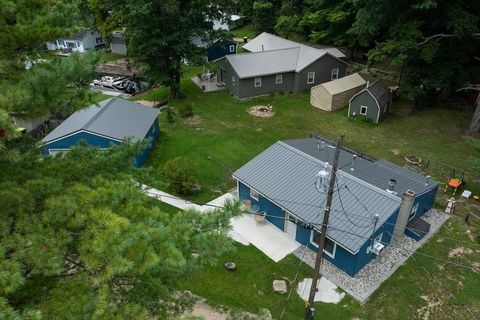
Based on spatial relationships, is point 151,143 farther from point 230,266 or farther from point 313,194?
point 313,194

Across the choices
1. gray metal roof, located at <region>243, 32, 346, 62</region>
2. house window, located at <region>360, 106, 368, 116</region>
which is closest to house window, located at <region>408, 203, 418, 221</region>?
house window, located at <region>360, 106, 368, 116</region>

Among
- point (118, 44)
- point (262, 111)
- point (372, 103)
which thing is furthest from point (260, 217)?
point (118, 44)

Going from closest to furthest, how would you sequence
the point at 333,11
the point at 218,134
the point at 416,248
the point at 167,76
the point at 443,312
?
the point at 443,312, the point at 416,248, the point at 218,134, the point at 167,76, the point at 333,11

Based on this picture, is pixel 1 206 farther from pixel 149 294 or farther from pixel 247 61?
pixel 247 61

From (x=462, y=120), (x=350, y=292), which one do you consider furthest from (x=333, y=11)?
(x=350, y=292)

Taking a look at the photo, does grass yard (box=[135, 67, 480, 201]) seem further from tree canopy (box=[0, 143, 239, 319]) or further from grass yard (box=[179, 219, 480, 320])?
tree canopy (box=[0, 143, 239, 319])

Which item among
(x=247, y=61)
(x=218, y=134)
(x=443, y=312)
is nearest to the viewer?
(x=443, y=312)

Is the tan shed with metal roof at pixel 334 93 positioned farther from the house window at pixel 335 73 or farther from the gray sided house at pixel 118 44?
the gray sided house at pixel 118 44
